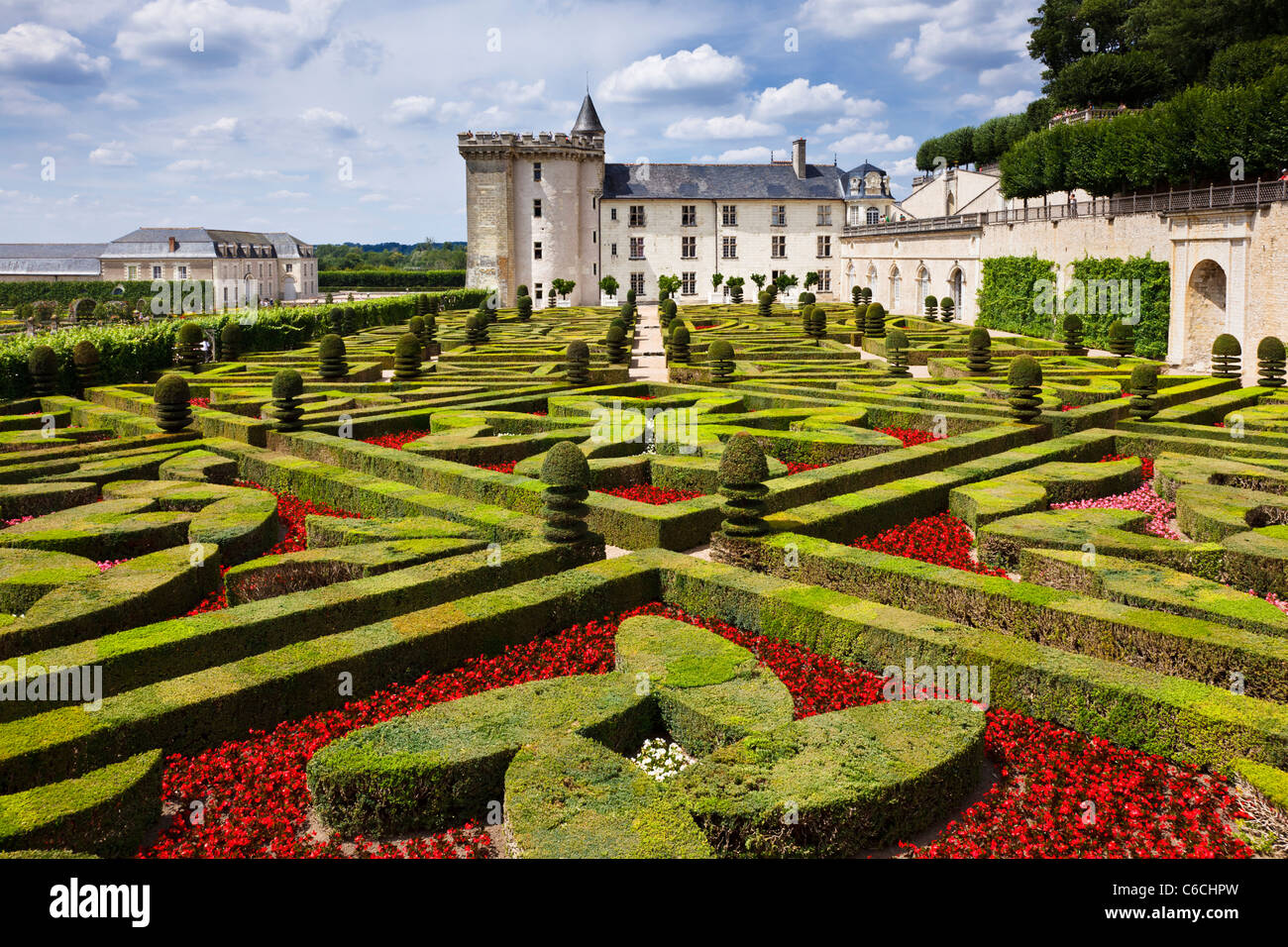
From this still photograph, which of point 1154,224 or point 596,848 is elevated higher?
point 1154,224

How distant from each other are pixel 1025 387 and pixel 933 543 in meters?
6.45

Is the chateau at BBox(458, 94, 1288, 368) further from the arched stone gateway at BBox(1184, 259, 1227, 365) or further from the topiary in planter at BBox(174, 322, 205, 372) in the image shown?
the topiary in planter at BBox(174, 322, 205, 372)

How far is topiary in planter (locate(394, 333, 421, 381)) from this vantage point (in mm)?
24750

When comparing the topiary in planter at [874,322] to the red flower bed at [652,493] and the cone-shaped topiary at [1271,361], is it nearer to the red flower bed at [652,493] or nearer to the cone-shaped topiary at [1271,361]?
the cone-shaped topiary at [1271,361]

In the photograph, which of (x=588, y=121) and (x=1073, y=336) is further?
(x=588, y=121)

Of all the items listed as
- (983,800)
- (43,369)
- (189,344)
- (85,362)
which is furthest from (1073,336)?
(43,369)

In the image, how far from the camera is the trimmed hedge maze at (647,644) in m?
6.07

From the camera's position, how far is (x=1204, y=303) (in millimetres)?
29625

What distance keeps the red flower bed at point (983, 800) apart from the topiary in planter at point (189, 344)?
21.8m

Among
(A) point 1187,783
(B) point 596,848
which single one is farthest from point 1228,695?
(B) point 596,848

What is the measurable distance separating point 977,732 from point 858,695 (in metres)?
1.38

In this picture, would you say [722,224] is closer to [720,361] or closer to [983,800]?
[720,361]
